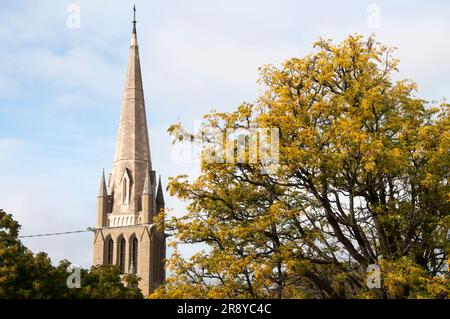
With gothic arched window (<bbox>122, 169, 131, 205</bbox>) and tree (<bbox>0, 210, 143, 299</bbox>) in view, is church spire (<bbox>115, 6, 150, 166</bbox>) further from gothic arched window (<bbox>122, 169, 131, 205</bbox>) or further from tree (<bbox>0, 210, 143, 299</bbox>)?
tree (<bbox>0, 210, 143, 299</bbox>)

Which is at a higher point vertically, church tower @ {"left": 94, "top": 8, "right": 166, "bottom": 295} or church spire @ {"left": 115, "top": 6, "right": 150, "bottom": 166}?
church spire @ {"left": 115, "top": 6, "right": 150, "bottom": 166}

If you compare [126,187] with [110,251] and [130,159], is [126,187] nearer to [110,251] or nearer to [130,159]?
[130,159]

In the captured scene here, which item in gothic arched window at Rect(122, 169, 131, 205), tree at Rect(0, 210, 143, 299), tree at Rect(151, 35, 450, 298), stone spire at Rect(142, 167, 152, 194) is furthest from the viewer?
gothic arched window at Rect(122, 169, 131, 205)

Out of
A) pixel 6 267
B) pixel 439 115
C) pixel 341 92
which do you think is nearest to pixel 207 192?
pixel 341 92

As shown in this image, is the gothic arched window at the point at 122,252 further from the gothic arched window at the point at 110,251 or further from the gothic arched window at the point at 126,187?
the gothic arched window at the point at 126,187

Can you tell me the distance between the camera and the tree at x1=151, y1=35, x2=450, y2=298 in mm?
20516

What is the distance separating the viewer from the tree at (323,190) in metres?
20.5

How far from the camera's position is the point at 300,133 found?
21.1 meters

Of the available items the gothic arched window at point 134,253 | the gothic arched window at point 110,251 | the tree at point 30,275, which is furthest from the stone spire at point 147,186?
the tree at point 30,275

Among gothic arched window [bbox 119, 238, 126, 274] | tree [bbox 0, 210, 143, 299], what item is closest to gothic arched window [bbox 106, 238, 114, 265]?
gothic arched window [bbox 119, 238, 126, 274]

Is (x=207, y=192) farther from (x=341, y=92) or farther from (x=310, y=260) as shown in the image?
(x=341, y=92)

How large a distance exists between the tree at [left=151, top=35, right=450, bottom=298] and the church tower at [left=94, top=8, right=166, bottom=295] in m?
65.3

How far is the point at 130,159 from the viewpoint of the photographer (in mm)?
89438
